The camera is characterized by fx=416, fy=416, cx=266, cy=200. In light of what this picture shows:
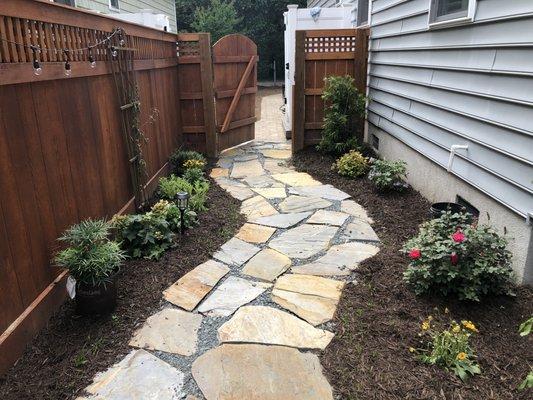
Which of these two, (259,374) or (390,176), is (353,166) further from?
(259,374)

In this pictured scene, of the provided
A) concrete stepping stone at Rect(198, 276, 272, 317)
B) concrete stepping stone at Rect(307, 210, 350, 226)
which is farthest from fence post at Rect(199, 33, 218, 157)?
concrete stepping stone at Rect(198, 276, 272, 317)

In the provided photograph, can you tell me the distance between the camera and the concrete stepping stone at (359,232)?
3.55 m

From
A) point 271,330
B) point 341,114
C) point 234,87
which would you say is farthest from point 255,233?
point 234,87

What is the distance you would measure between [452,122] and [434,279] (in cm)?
166

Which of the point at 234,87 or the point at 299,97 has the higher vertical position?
the point at 234,87

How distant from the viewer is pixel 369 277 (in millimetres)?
2904

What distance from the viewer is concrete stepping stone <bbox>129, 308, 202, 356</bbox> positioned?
226cm

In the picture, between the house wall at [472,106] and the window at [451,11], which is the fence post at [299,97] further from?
the window at [451,11]

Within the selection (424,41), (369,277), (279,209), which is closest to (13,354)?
(369,277)

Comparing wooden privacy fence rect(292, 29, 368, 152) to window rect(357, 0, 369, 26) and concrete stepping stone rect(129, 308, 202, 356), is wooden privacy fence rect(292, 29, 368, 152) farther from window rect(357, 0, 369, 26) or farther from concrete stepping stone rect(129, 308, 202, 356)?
concrete stepping stone rect(129, 308, 202, 356)

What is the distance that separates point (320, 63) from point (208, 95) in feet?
5.72

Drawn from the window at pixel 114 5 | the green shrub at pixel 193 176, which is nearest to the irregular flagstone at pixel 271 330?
the green shrub at pixel 193 176

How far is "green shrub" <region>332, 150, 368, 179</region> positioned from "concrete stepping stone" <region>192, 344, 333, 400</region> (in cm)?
330

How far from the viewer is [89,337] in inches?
90.8
